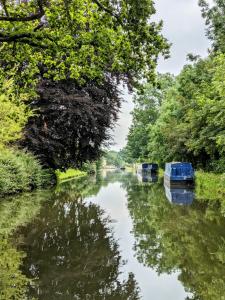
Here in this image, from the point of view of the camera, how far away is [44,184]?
93.2ft

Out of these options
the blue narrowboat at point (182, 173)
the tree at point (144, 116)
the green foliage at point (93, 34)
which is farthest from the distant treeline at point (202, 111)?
the tree at point (144, 116)

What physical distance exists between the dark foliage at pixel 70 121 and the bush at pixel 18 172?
1.22 metres

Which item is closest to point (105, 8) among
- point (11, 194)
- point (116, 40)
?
point (116, 40)

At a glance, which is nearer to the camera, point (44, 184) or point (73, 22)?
point (73, 22)

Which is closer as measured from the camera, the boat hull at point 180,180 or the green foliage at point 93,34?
the green foliage at point 93,34

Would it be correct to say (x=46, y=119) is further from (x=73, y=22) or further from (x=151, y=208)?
(x=73, y=22)

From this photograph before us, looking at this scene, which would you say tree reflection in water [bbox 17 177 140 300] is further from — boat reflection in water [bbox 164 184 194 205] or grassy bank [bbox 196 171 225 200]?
grassy bank [bbox 196 171 225 200]

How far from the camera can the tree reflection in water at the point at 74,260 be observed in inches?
223

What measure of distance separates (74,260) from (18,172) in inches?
612

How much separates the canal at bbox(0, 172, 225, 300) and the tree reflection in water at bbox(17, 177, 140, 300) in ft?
0.04

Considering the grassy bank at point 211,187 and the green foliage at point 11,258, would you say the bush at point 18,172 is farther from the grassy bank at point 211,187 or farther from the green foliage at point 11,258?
the grassy bank at point 211,187

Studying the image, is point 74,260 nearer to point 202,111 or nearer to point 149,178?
point 202,111

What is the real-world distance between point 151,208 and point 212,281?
9.89 m

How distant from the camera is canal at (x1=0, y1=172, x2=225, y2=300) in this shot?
226 inches
